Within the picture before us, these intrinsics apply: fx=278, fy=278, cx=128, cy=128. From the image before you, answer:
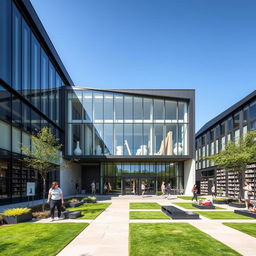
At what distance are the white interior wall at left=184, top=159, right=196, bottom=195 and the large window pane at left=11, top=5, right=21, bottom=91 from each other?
21.8 meters

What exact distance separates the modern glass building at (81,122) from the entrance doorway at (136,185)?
131mm

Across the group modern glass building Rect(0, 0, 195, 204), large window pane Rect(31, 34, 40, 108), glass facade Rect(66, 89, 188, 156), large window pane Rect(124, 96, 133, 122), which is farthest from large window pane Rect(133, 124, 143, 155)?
large window pane Rect(31, 34, 40, 108)

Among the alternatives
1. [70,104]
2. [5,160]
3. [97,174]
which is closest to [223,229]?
[5,160]

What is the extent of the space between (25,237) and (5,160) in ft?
34.3

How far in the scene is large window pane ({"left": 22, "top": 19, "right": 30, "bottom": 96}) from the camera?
21.5 metres

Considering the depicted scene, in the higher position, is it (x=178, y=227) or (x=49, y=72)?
(x=49, y=72)

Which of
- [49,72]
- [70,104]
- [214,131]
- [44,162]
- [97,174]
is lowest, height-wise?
[97,174]

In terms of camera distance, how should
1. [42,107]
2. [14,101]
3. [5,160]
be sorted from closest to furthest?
[5,160] < [14,101] < [42,107]

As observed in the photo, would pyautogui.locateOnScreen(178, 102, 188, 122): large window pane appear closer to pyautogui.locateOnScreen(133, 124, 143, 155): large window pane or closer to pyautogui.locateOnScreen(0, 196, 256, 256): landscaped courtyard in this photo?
pyautogui.locateOnScreen(133, 124, 143, 155): large window pane

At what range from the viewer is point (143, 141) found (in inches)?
1308

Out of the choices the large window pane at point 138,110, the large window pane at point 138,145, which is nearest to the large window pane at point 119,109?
the large window pane at point 138,110

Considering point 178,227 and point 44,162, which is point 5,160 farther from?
point 178,227

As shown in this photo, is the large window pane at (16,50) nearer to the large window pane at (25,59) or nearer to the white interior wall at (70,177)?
the large window pane at (25,59)

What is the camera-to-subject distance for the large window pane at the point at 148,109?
33.5m
